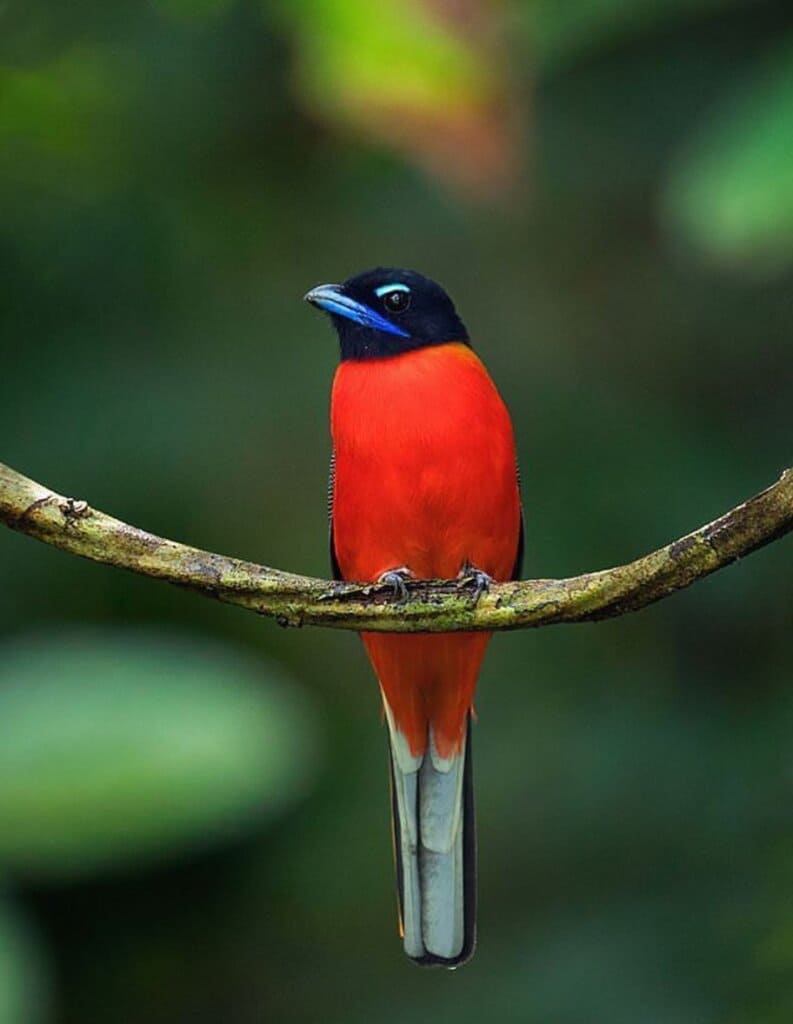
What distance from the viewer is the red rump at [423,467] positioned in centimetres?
429

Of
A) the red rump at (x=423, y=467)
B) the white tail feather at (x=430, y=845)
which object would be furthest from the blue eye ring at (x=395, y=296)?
the white tail feather at (x=430, y=845)

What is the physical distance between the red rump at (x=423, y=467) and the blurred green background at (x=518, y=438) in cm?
75

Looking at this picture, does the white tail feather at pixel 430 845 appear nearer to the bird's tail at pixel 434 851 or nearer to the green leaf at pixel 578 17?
the bird's tail at pixel 434 851

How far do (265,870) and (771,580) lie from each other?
221 centimetres

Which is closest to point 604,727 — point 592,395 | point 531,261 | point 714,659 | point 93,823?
point 714,659

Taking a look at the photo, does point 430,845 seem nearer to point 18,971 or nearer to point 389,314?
point 389,314

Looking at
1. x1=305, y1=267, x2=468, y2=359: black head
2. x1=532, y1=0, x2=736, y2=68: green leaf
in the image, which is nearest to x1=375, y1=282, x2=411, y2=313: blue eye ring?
x1=305, y1=267, x2=468, y2=359: black head

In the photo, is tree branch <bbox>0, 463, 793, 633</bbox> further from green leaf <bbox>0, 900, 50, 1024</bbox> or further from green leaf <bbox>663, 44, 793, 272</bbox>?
green leaf <bbox>663, 44, 793, 272</bbox>

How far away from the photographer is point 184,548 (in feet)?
10.3

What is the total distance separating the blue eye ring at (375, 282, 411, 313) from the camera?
4.61 metres

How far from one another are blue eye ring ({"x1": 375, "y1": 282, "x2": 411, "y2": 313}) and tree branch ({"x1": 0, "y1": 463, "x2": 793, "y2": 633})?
60.4 inches

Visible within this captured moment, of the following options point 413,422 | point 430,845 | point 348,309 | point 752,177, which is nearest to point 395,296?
point 348,309

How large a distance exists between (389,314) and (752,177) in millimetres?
1091

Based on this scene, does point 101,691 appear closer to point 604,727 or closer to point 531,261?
point 604,727
